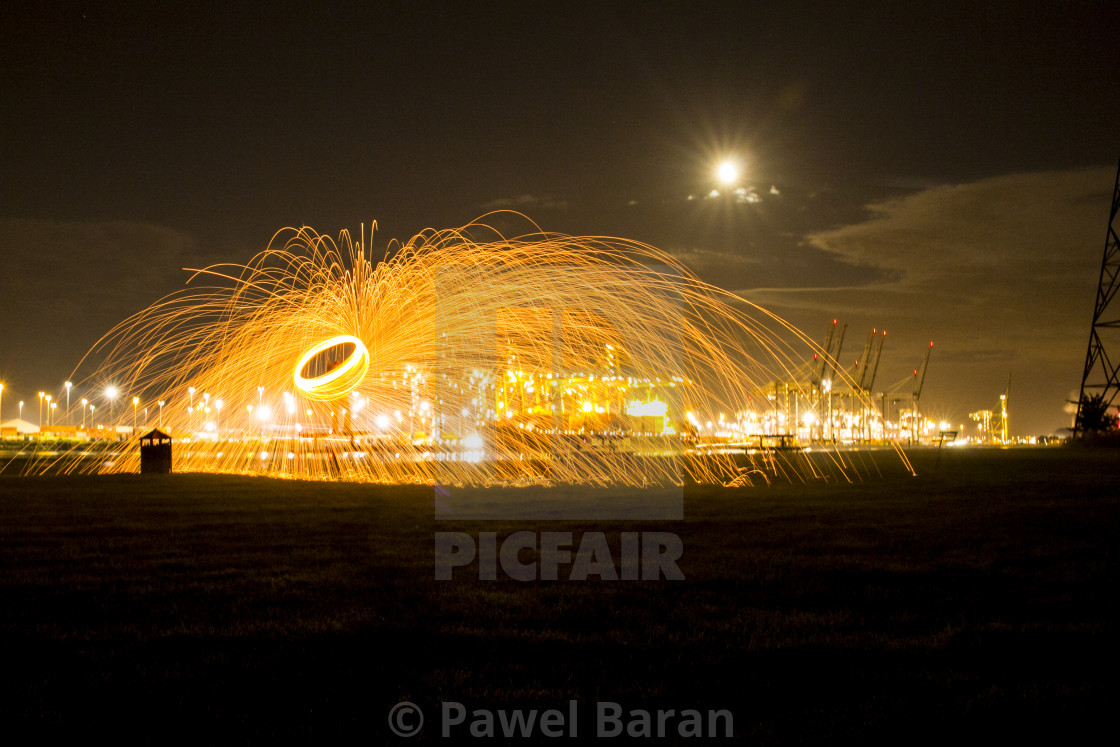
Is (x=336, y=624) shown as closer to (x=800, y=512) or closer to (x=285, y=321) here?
(x=800, y=512)

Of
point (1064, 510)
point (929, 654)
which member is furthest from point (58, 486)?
point (1064, 510)

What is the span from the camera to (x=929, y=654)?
449 cm

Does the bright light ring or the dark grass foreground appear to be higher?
the bright light ring

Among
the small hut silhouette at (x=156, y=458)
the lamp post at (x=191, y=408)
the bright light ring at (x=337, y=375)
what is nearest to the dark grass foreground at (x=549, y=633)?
the bright light ring at (x=337, y=375)

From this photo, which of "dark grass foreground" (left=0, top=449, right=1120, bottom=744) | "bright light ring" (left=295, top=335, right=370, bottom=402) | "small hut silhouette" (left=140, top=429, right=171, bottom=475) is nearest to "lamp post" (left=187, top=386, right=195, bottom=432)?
"small hut silhouette" (left=140, top=429, right=171, bottom=475)

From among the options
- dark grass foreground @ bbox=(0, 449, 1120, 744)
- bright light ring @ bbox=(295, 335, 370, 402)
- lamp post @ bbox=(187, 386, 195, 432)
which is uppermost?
bright light ring @ bbox=(295, 335, 370, 402)

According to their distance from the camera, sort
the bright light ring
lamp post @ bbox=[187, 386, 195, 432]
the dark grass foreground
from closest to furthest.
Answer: the dark grass foreground
the bright light ring
lamp post @ bbox=[187, 386, 195, 432]

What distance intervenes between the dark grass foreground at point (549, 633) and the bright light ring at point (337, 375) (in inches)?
278

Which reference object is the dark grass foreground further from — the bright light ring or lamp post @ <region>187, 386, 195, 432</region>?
lamp post @ <region>187, 386, 195, 432</region>

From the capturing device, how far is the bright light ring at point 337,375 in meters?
16.3

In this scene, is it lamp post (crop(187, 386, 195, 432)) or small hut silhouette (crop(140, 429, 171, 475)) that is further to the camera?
small hut silhouette (crop(140, 429, 171, 475))

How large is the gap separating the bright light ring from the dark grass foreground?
705cm

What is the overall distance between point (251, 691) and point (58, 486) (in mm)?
13511

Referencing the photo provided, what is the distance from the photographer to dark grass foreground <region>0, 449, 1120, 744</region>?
3604 millimetres
